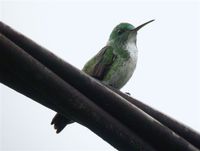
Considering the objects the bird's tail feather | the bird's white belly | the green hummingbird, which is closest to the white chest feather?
the green hummingbird

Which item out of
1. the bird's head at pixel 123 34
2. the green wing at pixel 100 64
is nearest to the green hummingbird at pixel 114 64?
the green wing at pixel 100 64

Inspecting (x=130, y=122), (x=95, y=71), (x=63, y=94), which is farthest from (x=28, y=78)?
(x=95, y=71)

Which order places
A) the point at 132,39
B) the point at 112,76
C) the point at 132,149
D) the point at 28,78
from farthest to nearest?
the point at 132,39 < the point at 112,76 < the point at 132,149 < the point at 28,78

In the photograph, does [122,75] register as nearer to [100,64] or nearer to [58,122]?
[100,64]

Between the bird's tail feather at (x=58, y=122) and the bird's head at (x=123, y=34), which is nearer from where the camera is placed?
the bird's tail feather at (x=58, y=122)

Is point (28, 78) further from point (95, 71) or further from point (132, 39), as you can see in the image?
point (132, 39)

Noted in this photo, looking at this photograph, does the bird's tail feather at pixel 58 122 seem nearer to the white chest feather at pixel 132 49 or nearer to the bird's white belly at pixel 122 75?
the bird's white belly at pixel 122 75

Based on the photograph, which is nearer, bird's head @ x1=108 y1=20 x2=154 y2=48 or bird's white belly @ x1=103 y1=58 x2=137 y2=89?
bird's white belly @ x1=103 y1=58 x2=137 y2=89

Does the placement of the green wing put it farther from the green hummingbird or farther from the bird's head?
the bird's head
